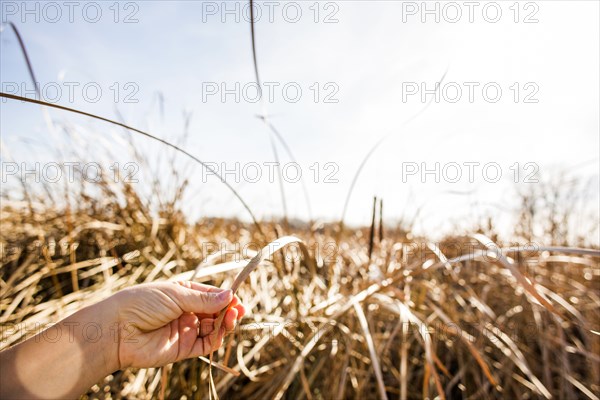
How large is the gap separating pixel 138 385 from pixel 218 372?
0.20 meters

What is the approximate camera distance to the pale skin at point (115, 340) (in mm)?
573

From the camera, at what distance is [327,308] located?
3.64 ft

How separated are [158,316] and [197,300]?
0.08 meters

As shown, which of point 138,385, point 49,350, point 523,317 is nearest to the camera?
point 49,350

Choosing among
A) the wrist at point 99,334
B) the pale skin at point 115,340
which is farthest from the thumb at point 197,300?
the wrist at point 99,334

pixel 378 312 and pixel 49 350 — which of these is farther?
pixel 378 312

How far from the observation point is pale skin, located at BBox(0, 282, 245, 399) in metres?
0.57

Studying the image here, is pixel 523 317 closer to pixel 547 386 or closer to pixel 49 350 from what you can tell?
pixel 547 386

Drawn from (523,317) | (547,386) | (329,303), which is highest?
A: (329,303)

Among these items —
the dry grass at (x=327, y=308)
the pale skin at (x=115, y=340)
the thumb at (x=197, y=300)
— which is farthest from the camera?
the dry grass at (x=327, y=308)

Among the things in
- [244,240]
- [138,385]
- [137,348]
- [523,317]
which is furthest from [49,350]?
[523,317]

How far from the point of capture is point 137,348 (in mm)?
691

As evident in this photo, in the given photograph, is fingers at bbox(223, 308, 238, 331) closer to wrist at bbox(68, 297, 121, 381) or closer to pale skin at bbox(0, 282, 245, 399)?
pale skin at bbox(0, 282, 245, 399)

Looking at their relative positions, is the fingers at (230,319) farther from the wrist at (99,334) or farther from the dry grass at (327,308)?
the wrist at (99,334)
